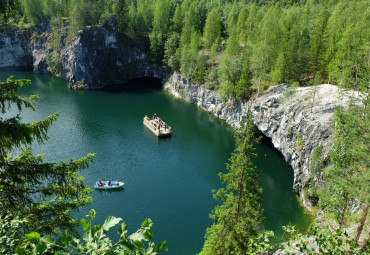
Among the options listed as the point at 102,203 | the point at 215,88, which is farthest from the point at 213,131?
the point at 102,203

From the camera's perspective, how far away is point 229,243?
18.9 metres

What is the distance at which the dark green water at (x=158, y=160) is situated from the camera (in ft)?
106

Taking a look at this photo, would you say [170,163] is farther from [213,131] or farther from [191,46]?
[191,46]

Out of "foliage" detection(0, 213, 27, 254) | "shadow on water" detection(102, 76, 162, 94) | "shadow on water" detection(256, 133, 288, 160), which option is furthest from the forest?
"shadow on water" detection(256, 133, 288, 160)

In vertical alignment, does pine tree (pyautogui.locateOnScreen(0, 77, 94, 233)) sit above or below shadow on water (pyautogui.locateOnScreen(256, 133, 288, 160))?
above

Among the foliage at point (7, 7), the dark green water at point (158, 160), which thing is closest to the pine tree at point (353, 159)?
the dark green water at point (158, 160)

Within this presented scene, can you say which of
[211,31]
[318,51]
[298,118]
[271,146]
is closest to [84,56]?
[211,31]

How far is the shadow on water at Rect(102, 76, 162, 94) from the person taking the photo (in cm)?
7731

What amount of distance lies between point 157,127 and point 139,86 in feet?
103

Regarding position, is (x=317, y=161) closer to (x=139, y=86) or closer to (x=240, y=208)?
(x=240, y=208)

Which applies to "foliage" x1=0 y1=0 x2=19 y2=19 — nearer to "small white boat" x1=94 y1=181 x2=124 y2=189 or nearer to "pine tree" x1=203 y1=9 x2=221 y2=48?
"small white boat" x1=94 y1=181 x2=124 y2=189

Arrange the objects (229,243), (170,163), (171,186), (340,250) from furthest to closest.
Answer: (170,163) < (171,186) < (229,243) < (340,250)

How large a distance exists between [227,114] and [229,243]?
4183 cm

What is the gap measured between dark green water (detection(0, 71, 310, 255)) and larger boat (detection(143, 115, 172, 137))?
1.13m
